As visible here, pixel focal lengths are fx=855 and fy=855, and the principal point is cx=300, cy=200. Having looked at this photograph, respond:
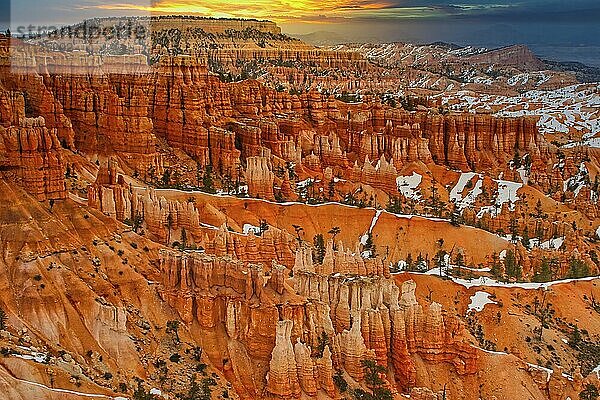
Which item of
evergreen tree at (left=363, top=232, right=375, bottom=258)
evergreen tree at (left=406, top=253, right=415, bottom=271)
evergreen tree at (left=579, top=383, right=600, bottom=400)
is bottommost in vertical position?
evergreen tree at (left=579, top=383, right=600, bottom=400)

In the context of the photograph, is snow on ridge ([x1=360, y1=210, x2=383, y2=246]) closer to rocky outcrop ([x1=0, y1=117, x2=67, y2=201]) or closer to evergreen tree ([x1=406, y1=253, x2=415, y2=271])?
evergreen tree ([x1=406, y1=253, x2=415, y2=271])

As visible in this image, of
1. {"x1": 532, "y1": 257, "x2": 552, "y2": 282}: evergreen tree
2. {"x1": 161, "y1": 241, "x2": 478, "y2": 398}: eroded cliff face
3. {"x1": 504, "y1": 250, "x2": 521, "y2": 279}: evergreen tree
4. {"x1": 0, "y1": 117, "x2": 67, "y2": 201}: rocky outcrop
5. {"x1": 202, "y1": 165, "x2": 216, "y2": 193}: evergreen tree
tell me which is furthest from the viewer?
{"x1": 202, "y1": 165, "x2": 216, "y2": 193}: evergreen tree

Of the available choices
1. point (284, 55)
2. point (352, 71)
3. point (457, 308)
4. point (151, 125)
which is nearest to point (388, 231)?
point (457, 308)

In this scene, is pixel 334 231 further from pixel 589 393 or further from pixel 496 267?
pixel 589 393

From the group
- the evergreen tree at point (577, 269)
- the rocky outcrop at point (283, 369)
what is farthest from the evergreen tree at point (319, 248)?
the evergreen tree at point (577, 269)

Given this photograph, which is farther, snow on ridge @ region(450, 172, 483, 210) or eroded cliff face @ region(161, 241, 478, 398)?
snow on ridge @ region(450, 172, 483, 210)

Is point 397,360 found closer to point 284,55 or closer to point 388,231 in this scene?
point 388,231

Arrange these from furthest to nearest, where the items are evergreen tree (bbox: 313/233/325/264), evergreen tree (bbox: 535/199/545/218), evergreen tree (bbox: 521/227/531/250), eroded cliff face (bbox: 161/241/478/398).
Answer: evergreen tree (bbox: 535/199/545/218), evergreen tree (bbox: 521/227/531/250), evergreen tree (bbox: 313/233/325/264), eroded cliff face (bbox: 161/241/478/398)

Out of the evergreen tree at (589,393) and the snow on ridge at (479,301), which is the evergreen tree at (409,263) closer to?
the snow on ridge at (479,301)

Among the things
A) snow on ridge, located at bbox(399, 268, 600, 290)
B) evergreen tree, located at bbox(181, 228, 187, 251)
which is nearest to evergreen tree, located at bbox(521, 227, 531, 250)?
snow on ridge, located at bbox(399, 268, 600, 290)

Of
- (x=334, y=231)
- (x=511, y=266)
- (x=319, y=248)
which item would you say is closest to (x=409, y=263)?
(x=319, y=248)

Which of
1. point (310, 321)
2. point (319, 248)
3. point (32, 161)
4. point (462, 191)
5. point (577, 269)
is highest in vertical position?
point (32, 161)
